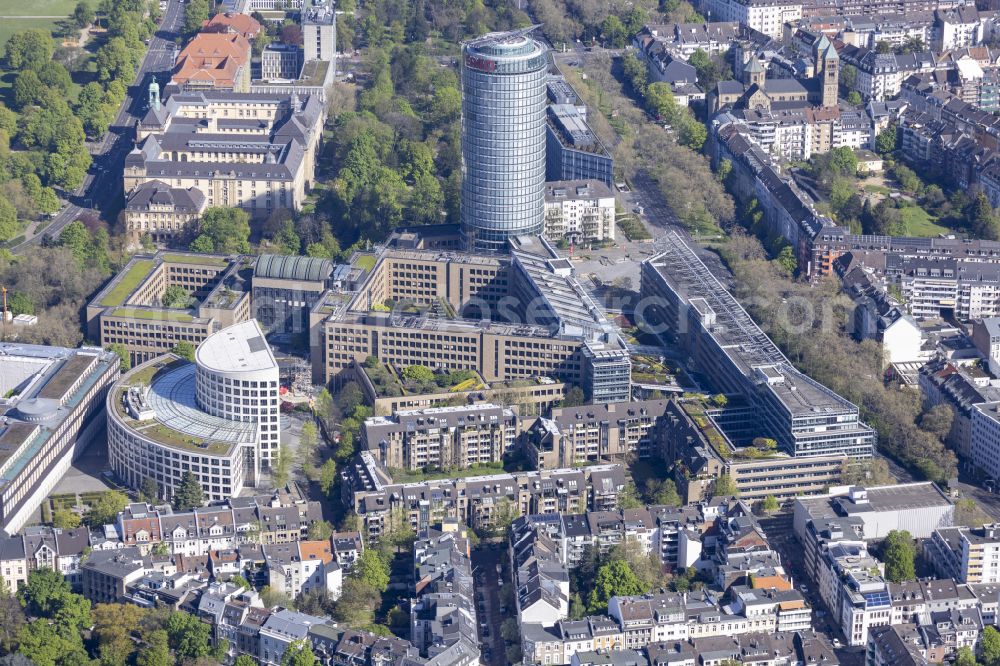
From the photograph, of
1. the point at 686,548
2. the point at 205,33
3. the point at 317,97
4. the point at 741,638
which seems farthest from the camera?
the point at 205,33

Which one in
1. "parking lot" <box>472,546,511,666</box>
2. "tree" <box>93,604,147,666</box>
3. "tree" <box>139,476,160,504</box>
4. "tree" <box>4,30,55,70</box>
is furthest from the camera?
"tree" <box>4,30,55,70</box>

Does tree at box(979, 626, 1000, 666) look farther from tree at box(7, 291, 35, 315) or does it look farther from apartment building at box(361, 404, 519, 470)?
tree at box(7, 291, 35, 315)

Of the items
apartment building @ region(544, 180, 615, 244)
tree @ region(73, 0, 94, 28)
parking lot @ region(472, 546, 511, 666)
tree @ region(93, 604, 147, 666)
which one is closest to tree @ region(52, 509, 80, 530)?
tree @ region(93, 604, 147, 666)

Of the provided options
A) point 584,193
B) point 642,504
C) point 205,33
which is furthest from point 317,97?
point 642,504

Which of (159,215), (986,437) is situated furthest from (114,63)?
(986,437)

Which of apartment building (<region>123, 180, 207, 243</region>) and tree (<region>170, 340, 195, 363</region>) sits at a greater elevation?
apartment building (<region>123, 180, 207, 243</region>)

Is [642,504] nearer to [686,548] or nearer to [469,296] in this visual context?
[686,548]
